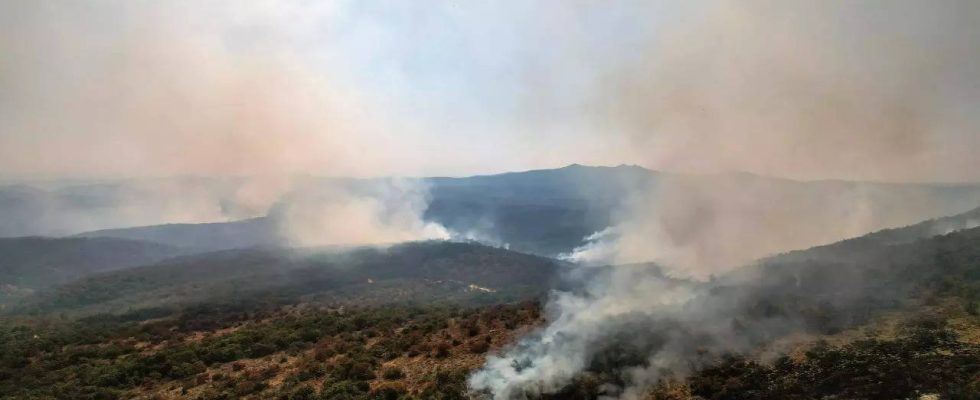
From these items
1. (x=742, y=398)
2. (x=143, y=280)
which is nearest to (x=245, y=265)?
(x=143, y=280)

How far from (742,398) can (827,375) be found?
4.09 meters

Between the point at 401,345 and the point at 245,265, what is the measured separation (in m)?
132

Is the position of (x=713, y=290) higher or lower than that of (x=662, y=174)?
lower

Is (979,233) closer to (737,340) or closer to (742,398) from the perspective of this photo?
(737,340)

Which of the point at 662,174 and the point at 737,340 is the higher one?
the point at 662,174

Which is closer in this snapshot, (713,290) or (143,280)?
(713,290)

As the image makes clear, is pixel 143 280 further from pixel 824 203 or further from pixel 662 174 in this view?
pixel 824 203

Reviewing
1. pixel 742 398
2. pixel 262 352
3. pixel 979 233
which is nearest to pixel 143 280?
pixel 262 352

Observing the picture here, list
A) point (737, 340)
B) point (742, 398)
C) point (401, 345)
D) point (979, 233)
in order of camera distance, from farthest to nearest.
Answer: point (979, 233), point (401, 345), point (737, 340), point (742, 398)

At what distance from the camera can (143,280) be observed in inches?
4924

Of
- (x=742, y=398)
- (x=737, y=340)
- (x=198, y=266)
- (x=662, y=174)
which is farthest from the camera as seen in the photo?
(x=198, y=266)

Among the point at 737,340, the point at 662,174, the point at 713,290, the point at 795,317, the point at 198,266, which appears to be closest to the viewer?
the point at 737,340

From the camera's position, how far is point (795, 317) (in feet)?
100

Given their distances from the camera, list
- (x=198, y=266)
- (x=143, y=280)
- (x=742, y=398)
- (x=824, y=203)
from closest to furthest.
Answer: (x=742, y=398), (x=824, y=203), (x=143, y=280), (x=198, y=266)
